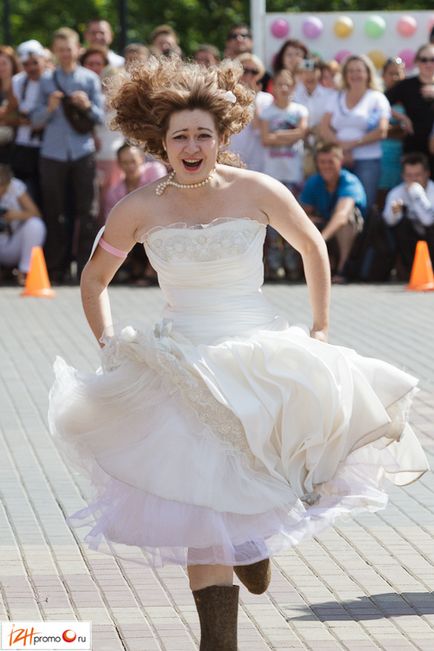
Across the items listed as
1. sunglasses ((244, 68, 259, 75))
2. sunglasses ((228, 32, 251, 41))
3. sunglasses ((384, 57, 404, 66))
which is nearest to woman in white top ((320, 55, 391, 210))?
sunglasses ((244, 68, 259, 75))

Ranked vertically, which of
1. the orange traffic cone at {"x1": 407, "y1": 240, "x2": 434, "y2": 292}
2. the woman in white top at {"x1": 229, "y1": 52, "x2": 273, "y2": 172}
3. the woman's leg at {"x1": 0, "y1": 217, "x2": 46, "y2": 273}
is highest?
the woman in white top at {"x1": 229, "y1": 52, "x2": 273, "y2": 172}

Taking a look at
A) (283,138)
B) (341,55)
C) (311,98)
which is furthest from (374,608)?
(341,55)

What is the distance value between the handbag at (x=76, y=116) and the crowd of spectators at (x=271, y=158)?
0.04 feet

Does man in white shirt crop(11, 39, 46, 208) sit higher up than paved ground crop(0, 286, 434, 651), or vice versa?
man in white shirt crop(11, 39, 46, 208)

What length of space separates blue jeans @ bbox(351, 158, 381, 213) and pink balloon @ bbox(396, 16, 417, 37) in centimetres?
277

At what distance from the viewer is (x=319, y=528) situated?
4711mm

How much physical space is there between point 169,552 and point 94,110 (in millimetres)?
10706

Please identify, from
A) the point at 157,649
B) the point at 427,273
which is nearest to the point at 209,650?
the point at 157,649

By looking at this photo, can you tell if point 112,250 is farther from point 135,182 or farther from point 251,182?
point 135,182

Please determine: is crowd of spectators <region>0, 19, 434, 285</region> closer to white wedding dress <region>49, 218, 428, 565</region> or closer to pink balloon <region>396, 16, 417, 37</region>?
pink balloon <region>396, 16, 417, 37</region>

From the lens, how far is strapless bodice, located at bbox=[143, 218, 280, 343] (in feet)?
16.3

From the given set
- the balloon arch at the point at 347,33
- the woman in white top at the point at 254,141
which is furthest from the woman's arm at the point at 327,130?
the balloon arch at the point at 347,33

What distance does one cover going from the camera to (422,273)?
1513 centimetres

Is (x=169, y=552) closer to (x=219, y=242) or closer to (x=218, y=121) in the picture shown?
(x=219, y=242)
